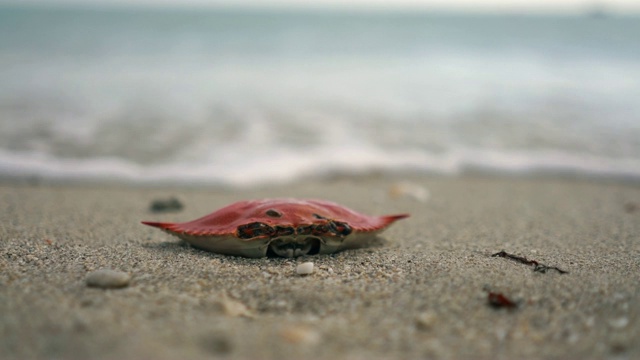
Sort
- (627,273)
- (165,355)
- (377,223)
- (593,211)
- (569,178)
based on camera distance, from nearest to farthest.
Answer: (165,355) < (627,273) < (377,223) < (593,211) < (569,178)

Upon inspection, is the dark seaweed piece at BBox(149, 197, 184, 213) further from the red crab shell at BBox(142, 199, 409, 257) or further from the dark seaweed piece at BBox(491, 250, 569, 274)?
the dark seaweed piece at BBox(491, 250, 569, 274)

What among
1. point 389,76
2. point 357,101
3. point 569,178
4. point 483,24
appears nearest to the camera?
point 569,178

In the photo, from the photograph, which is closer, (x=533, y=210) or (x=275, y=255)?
(x=275, y=255)

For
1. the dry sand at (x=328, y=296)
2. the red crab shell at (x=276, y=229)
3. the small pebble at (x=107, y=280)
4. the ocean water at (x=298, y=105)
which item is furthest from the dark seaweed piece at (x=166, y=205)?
the small pebble at (x=107, y=280)

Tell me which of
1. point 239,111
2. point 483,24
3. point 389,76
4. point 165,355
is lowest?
point 165,355

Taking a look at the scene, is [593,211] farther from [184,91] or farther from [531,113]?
[184,91]

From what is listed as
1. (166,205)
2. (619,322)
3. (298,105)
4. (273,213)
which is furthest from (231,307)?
(298,105)

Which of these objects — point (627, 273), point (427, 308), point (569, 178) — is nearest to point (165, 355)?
point (427, 308)
